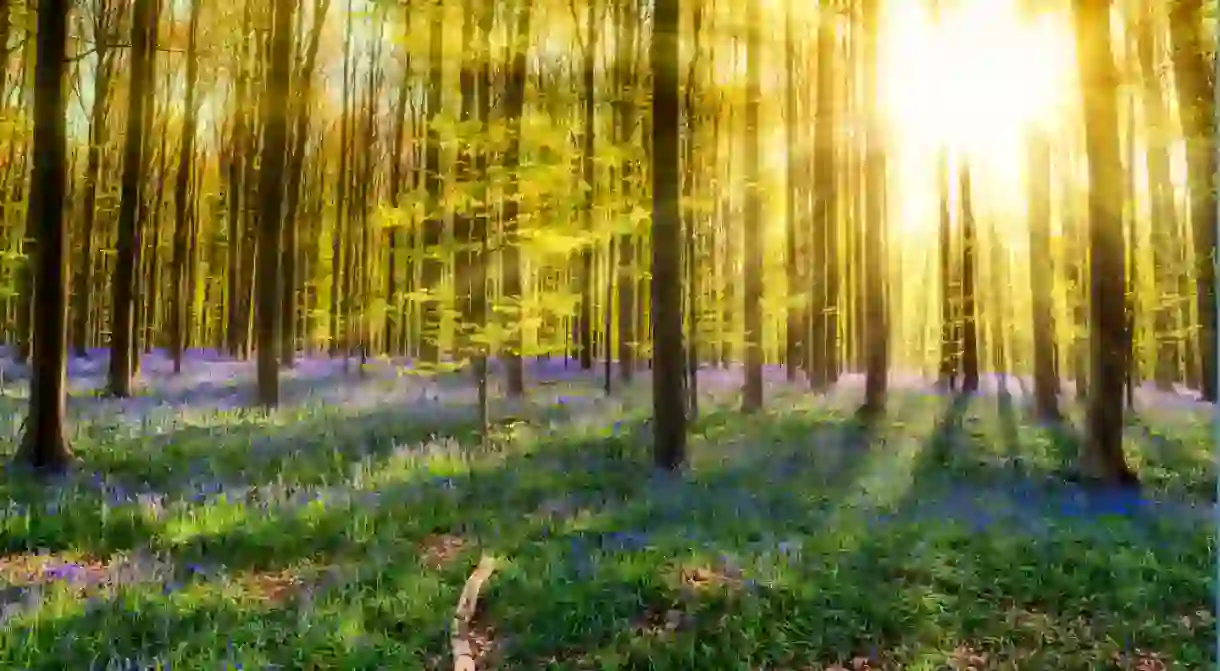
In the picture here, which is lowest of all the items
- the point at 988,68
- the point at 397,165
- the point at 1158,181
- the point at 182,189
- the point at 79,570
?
the point at 79,570

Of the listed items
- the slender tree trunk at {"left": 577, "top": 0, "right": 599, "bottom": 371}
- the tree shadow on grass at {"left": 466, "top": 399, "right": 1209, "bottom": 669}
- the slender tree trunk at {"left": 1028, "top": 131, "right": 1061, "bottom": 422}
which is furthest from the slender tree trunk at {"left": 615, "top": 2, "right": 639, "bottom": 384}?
the tree shadow on grass at {"left": 466, "top": 399, "right": 1209, "bottom": 669}

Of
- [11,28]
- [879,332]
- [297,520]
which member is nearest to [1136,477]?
[879,332]

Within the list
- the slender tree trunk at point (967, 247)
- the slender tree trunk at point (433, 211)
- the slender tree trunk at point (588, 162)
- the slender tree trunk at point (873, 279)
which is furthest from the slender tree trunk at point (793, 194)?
the slender tree trunk at point (433, 211)

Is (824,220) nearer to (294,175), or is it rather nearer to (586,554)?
(294,175)

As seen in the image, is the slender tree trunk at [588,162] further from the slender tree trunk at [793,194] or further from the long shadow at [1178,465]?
the long shadow at [1178,465]

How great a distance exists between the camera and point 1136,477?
28.7ft

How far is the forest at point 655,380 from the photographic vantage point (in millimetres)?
5172

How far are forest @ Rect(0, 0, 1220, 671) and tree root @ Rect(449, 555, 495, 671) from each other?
3cm

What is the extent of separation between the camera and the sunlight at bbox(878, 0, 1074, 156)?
30.4 ft

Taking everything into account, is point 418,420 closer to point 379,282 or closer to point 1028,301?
point 1028,301

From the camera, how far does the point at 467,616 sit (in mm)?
5148

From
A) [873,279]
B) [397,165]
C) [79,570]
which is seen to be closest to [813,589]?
[79,570]

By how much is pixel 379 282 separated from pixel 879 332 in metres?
20.2

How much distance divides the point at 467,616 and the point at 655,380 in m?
5.16
